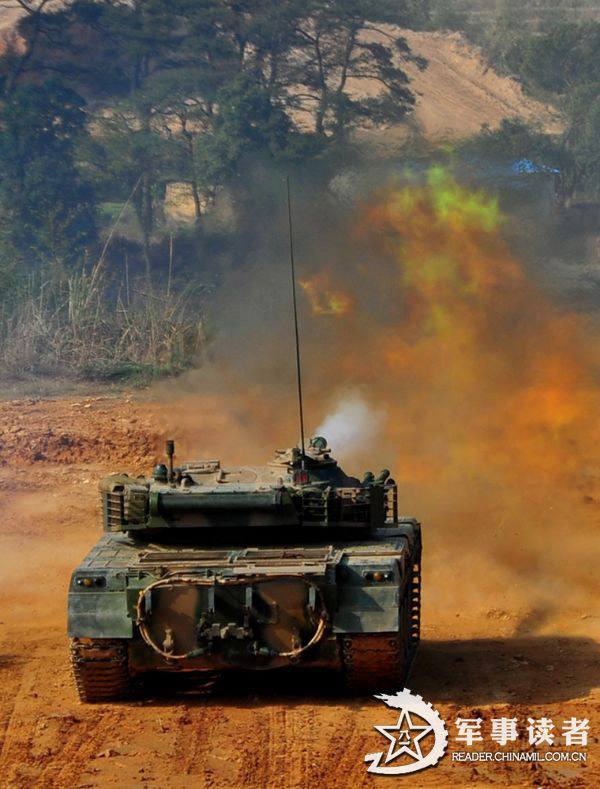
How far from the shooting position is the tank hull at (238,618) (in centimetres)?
1590

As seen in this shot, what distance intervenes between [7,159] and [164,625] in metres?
31.1

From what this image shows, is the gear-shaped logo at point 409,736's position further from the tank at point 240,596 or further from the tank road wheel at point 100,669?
the tank road wheel at point 100,669

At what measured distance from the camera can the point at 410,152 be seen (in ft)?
120

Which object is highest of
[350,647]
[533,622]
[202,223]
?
[350,647]

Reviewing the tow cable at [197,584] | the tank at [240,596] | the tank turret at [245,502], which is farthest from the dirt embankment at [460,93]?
the tow cable at [197,584]

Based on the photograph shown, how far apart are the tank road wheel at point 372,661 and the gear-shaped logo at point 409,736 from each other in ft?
0.53

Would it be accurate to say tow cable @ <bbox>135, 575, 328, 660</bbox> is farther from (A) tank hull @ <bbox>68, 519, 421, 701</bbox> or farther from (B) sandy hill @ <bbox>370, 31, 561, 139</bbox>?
(B) sandy hill @ <bbox>370, 31, 561, 139</bbox>

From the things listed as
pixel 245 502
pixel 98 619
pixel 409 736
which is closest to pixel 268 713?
pixel 409 736

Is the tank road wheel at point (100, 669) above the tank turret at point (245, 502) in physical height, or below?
below

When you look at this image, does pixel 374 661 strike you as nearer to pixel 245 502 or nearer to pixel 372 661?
pixel 372 661

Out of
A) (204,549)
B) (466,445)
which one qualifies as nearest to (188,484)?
(204,549)

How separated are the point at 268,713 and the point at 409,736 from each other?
1.56 m

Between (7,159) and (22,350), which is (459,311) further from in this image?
(7,159)

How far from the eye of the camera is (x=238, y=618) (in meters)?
15.9
